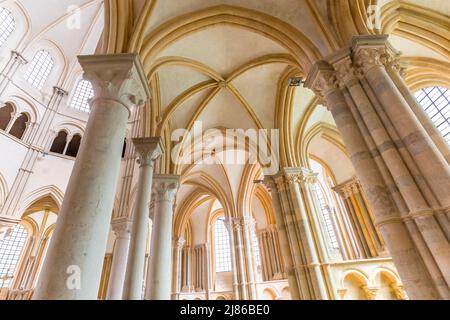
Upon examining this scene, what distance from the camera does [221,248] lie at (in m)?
20.1

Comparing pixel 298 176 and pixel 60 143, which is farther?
pixel 60 143

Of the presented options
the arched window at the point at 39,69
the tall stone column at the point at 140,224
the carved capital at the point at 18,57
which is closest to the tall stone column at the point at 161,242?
the tall stone column at the point at 140,224

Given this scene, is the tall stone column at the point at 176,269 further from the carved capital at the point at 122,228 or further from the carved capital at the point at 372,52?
the carved capital at the point at 372,52

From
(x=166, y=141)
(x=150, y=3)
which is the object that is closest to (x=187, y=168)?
(x=166, y=141)

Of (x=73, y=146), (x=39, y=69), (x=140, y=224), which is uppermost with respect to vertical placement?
(x=39, y=69)

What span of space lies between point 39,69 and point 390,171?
1825 centimetres

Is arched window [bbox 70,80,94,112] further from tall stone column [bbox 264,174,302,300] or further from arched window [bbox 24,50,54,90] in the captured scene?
tall stone column [bbox 264,174,302,300]

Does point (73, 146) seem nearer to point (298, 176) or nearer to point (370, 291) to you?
point (298, 176)

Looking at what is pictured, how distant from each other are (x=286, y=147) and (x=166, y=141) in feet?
15.4

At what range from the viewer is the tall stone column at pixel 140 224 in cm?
598

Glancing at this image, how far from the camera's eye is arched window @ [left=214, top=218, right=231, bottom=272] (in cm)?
1923

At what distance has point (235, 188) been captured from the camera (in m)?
14.9

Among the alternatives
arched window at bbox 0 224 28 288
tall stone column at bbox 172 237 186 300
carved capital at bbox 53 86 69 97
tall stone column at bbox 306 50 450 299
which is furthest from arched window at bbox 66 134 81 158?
tall stone column at bbox 306 50 450 299

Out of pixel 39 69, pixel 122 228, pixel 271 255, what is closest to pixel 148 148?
pixel 122 228
